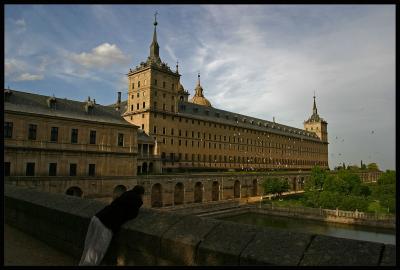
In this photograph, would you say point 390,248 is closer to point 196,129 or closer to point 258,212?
point 258,212

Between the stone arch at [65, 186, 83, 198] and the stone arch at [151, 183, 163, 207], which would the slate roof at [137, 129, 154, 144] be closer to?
the stone arch at [151, 183, 163, 207]

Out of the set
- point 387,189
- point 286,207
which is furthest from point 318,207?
point 387,189

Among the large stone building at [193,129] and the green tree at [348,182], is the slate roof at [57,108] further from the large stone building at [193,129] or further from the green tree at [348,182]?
the green tree at [348,182]

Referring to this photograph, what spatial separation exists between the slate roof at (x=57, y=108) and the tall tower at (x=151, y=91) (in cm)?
1688

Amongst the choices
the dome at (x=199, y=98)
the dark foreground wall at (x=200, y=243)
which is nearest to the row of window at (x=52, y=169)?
the dark foreground wall at (x=200, y=243)

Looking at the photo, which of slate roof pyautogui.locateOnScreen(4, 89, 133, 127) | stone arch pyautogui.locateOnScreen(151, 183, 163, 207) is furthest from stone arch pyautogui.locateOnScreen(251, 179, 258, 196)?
slate roof pyautogui.locateOnScreen(4, 89, 133, 127)

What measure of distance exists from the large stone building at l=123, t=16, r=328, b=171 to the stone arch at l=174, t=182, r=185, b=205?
34.0ft

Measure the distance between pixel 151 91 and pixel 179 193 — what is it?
19777mm

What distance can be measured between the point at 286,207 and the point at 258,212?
4717 mm

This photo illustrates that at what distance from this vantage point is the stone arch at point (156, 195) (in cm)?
4469

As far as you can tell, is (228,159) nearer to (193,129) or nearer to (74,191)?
(193,129)
